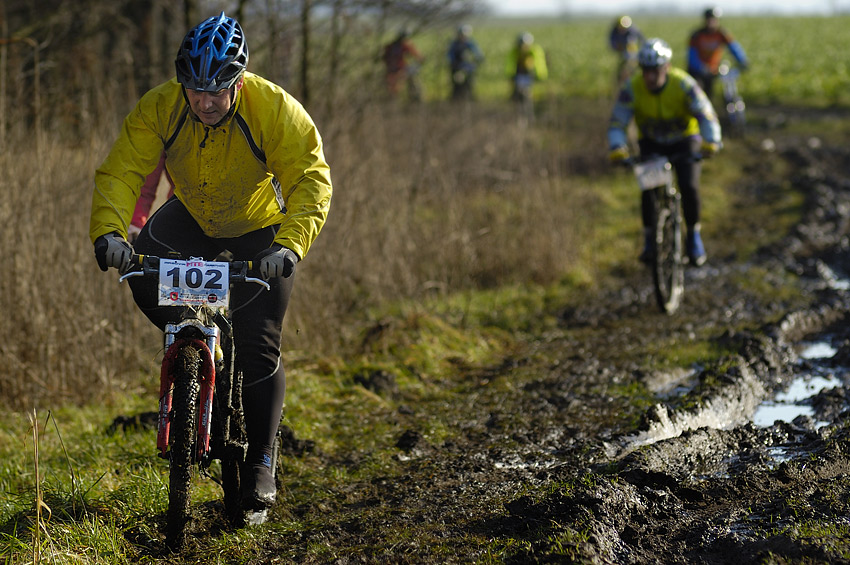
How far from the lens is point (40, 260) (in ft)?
Result: 19.3

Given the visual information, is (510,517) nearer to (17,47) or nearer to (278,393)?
(278,393)

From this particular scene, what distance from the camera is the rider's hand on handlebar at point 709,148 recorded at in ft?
25.4

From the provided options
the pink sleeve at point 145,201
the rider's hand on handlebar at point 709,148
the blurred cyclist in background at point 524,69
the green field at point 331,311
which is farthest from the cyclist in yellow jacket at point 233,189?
the blurred cyclist in background at point 524,69

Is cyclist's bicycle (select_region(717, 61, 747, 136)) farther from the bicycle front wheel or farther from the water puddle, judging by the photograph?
the water puddle

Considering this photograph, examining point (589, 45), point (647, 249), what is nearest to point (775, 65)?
point (589, 45)

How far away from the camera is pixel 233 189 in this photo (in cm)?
408

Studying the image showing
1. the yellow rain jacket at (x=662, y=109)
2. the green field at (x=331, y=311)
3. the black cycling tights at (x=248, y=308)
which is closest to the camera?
the black cycling tights at (x=248, y=308)

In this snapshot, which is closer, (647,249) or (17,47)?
(17,47)

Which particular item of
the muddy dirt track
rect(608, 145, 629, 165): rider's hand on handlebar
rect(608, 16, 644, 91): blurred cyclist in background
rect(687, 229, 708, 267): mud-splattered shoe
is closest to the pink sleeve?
the muddy dirt track

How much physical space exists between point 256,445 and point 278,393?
240mm

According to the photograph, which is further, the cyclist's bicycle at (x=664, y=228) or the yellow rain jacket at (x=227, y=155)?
the cyclist's bicycle at (x=664, y=228)

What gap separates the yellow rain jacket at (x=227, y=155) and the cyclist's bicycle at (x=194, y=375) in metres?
0.32

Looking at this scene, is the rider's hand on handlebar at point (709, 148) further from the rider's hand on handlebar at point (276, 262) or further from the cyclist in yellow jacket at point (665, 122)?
the rider's hand on handlebar at point (276, 262)

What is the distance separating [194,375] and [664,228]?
5.43 meters
